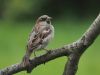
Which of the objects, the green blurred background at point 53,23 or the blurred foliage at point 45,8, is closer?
the green blurred background at point 53,23

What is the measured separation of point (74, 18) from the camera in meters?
16.3

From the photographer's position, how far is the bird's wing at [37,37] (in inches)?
180

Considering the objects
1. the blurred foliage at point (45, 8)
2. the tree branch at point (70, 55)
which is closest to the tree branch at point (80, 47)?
the tree branch at point (70, 55)

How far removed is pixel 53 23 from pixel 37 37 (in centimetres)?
1034

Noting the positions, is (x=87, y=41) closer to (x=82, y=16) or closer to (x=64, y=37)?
(x=64, y=37)

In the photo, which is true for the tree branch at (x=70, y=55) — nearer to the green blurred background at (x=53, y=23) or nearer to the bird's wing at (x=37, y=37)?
the bird's wing at (x=37, y=37)

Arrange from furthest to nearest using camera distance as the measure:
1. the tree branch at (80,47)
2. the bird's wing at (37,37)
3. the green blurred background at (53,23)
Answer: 1. the green blurred background at (53,23)
2. the bird's wing at (37,37)
3. the tree branch at (80,47)

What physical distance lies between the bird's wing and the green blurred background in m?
5.62

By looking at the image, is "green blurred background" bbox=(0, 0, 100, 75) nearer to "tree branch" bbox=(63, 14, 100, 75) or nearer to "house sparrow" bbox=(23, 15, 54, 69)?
"house sparrow" bbox=(23, 15, 54, 69)

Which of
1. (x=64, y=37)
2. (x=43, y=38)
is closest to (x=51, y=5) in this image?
(x=64, y=37)

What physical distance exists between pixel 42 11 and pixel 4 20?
0.92m

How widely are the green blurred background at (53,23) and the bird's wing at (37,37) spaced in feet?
18.4

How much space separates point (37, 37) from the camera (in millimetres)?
4738

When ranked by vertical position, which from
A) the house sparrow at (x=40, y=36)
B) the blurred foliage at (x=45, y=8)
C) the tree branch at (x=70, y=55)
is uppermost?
the tree branch at (x=70, y=55)
